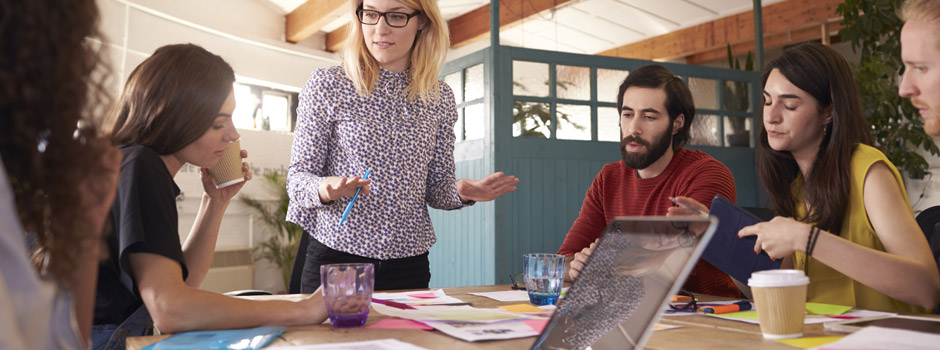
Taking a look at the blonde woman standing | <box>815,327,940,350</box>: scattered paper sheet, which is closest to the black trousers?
the blonde woman standing

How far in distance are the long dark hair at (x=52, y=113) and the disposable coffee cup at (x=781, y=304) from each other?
894 millimetres

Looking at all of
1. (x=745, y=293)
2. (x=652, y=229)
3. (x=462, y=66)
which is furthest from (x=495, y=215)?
(x=652, y=229)

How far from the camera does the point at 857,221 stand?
61.2 inches

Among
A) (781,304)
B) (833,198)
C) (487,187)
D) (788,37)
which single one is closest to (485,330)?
(781,304)

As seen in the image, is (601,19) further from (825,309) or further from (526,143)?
(825,309)

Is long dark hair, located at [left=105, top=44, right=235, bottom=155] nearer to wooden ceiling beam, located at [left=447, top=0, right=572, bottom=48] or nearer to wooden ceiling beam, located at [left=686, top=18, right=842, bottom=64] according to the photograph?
wooden ceiling beam, located at [left=447, top=0, right=572, bottom=48]

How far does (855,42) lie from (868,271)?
326 cm

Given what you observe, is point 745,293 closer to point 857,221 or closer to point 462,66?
point 857,221

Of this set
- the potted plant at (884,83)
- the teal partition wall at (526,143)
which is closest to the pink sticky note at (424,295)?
the teal partition wall at (526,143)

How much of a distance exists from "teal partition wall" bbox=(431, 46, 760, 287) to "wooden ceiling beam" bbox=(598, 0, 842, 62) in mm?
2139

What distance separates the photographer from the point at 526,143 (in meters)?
3.87

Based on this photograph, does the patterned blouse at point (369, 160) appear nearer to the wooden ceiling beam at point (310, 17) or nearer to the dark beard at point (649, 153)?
the dark beard at point (649, 153)

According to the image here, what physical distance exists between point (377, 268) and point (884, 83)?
3.63m

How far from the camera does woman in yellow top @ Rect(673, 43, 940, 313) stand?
1.35 metres
